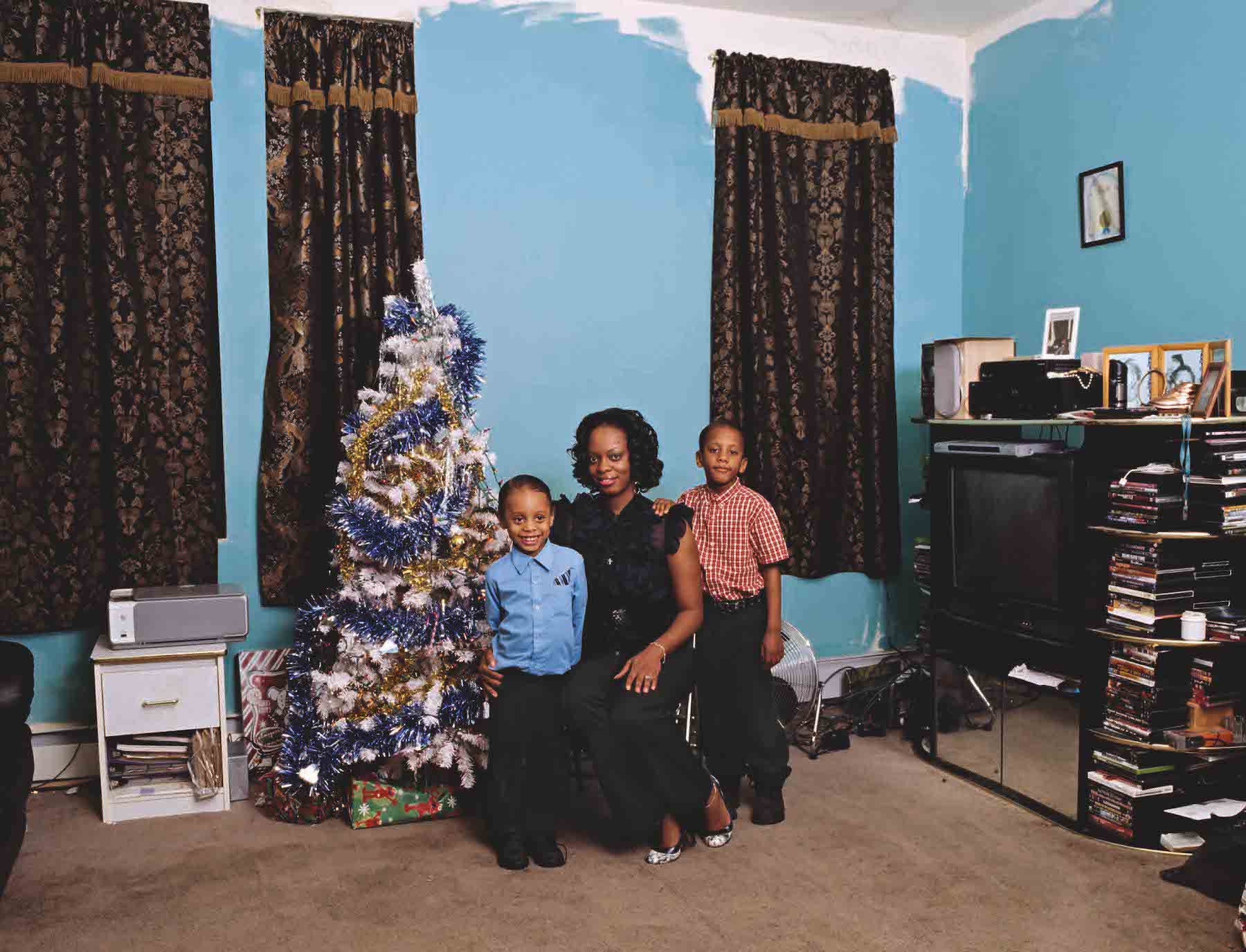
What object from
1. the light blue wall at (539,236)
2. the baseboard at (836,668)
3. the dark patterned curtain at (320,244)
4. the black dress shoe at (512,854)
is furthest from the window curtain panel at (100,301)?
the baseboard at (836,668)

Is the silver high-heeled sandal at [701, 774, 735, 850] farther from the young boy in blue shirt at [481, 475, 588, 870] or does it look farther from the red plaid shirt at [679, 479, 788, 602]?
the red plaid shirt at [679, 479, 788, 602]

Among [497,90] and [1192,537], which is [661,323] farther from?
[1192,537]

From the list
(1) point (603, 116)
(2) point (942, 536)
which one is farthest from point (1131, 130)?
(1) point (603, 116)

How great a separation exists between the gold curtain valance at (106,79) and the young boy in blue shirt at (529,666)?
1874 mm

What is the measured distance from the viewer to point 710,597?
3410mm

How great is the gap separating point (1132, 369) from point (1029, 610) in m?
0.84

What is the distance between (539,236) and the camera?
4121 millimetres

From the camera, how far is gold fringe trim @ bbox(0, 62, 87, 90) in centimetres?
344

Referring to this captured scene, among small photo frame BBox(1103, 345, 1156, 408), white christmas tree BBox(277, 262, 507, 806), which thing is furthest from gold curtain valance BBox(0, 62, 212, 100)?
small photo frame BBox(1103, 345, 1156, 408)

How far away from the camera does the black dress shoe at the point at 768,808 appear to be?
3.31m

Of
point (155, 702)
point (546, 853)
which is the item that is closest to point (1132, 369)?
point (546, 853)

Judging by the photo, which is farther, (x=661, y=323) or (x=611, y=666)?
(x=661, y=323)

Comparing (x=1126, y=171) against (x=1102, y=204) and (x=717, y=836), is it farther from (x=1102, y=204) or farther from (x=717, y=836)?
(x=717, y=836)

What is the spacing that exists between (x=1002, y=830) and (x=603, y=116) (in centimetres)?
298
